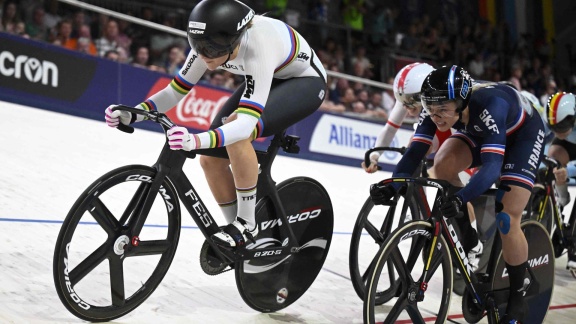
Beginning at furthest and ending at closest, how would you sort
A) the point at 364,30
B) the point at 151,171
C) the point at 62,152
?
1. the point at 364,30
2. the point at 62,152
3. the point at 151,171

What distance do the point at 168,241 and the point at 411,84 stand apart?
1.85 meters

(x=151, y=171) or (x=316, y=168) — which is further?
(x=316, y=168)

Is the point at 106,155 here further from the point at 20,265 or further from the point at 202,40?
the point at 202,40

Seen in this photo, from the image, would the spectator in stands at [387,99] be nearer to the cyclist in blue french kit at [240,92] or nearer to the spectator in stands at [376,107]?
the spectator in stands at [376,107]

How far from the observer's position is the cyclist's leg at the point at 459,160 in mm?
4082

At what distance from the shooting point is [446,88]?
3.48 metres

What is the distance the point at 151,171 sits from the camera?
3.25 metres

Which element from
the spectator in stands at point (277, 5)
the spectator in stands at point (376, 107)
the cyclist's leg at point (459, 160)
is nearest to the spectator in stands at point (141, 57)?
the spectator in stands at point (376, 107)

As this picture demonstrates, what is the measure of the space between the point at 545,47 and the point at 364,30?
5704mm

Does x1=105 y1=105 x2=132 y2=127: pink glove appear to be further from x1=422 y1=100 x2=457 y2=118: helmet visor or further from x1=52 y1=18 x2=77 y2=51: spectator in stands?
x1=52 y1=18 x2=77 y2=51: spectator in stands

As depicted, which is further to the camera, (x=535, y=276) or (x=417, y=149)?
(x=535, y=276)

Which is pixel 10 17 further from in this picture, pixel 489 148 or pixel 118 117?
pixel 489 148

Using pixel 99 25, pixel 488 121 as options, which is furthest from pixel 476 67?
pixel 488 121

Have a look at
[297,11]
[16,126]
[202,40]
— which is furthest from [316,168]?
[202,40]
